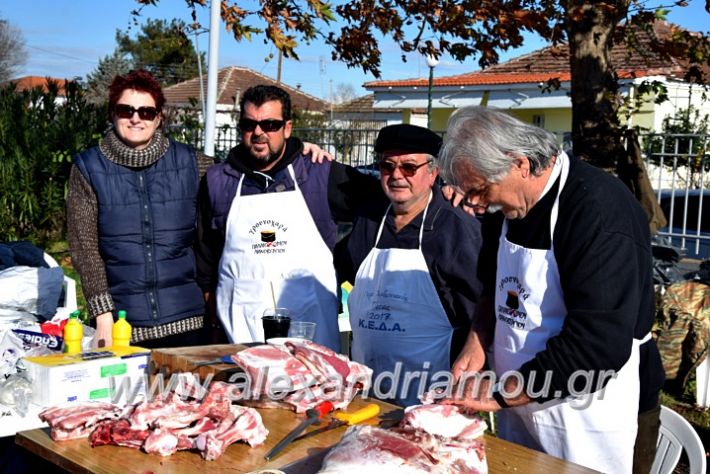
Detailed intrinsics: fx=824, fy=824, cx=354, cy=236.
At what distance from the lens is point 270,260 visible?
396cm

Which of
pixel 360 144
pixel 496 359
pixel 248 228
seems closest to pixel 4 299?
pixel 248 228

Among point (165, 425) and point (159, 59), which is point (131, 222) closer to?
point (165, 425)

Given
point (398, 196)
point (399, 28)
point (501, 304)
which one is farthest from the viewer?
point (399, 28)

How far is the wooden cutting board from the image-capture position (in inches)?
120

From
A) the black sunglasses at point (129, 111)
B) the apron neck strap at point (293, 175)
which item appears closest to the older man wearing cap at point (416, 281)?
the apron neck strap at point (293, 175)

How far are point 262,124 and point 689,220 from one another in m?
5.81

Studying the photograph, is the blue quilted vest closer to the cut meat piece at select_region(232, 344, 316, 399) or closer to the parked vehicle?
the cut meat piece at select_region(232, 344, 316, 399)

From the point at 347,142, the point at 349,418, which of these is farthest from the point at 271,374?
the point at 347,142

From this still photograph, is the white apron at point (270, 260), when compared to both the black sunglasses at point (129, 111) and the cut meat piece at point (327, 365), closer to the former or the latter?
the black sunglasses at point (129, 111)

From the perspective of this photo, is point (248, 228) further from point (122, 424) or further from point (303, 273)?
point (122, 424)

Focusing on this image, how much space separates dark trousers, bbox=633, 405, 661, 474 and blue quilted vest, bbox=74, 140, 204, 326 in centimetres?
212

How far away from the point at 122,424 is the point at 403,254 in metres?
1.46

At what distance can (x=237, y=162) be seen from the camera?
4.02 meters

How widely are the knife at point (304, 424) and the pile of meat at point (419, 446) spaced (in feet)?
0.77
